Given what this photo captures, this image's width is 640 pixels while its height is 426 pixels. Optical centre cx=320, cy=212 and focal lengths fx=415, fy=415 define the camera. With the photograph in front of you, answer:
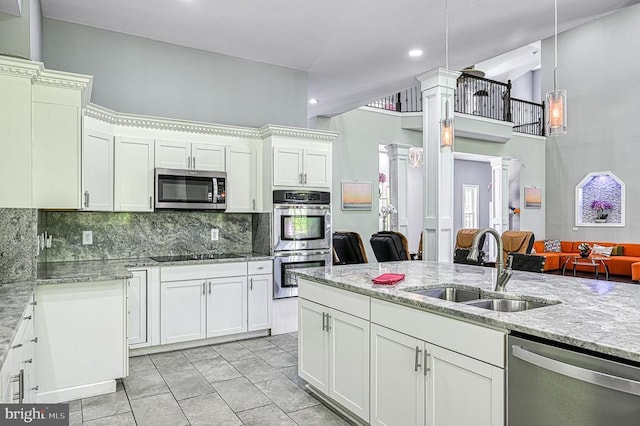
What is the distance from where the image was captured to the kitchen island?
1685 mm

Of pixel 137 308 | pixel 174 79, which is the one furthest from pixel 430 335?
pixel 174 79

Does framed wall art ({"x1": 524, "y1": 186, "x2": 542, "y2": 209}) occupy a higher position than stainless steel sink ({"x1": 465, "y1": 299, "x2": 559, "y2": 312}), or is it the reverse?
framed wall art ({"x1": 524, "y1": 186, "x2": 542, "y2": 209})

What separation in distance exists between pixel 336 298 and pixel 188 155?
264 cm

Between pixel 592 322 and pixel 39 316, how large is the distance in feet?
10.9

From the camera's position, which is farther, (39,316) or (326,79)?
(326,79)

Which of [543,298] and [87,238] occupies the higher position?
[87,238]

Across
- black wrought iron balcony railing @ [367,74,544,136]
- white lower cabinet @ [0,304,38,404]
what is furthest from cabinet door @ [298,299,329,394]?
black wrought iron balcony railing @ [367,74,544,136]

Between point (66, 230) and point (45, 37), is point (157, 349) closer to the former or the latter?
point (66, 230)

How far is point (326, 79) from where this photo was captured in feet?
19.6

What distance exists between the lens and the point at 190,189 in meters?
4.48

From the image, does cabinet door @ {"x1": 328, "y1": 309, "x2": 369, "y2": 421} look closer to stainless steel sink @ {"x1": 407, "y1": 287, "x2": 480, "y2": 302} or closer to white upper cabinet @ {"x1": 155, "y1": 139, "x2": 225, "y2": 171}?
stainless steel sink @ {"x1": 407, "y1": 287, "x2": 480, "y2": 302}

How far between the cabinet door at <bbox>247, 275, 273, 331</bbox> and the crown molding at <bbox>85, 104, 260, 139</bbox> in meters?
1.67

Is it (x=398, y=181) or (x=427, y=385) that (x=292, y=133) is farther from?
(x=398, y=181)

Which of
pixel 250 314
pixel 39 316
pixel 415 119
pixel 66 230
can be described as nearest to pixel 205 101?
pixel 66 230
